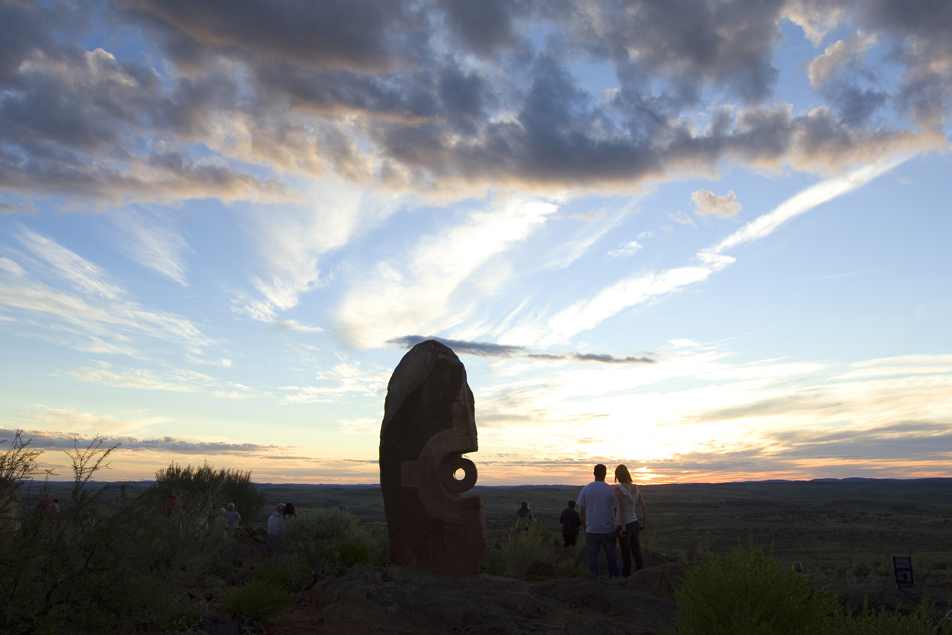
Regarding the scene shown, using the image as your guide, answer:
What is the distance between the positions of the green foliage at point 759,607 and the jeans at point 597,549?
18.8ft

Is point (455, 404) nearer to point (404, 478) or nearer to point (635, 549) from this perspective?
point (404, 478)

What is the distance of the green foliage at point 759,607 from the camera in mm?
5309

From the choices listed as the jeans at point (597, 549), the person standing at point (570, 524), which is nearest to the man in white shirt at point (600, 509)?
the jeans at point (597, 549)

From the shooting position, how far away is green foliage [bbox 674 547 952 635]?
5.31 metres

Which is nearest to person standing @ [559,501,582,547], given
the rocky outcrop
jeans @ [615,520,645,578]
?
jeans @ [615,520,645,578]

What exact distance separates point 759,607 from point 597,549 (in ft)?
21.5

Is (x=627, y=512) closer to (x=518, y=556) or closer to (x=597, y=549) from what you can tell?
(x=597, y=549)

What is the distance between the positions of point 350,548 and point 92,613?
611cm

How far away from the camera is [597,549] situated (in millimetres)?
11836

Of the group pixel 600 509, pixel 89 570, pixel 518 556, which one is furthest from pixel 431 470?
pixel 89 570

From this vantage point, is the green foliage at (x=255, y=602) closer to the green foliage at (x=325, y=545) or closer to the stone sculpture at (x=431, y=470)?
the green foliage at (x=325, y=545)

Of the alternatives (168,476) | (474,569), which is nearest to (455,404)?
(474,569)

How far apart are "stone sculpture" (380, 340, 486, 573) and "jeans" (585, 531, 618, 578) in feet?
6.46

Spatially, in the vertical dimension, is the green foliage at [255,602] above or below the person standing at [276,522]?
below
